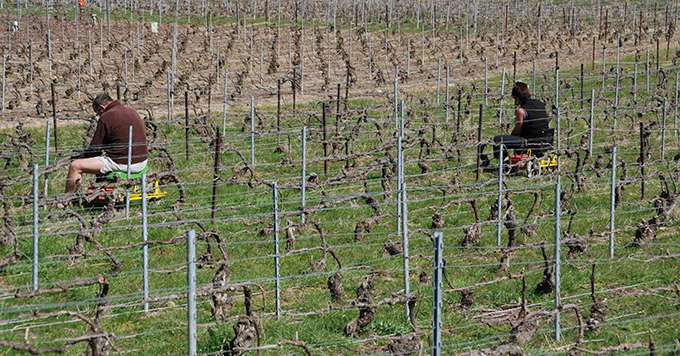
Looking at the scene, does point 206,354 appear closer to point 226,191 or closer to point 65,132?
point 226,191

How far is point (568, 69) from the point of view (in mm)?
27781

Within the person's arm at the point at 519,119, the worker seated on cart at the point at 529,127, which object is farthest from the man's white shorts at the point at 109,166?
the person's arm at the point at 519,119

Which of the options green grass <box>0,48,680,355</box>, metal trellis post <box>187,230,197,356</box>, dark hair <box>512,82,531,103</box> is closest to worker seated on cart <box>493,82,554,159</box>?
dark hair <box>512,82,531,103</box>

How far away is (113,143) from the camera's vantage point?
12070 mm

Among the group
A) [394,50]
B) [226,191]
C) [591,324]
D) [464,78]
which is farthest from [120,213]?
[394,50]

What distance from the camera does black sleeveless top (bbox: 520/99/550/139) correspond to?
1412 centimetres

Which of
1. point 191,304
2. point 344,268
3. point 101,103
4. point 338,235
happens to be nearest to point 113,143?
point 101,103

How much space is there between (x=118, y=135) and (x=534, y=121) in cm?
565

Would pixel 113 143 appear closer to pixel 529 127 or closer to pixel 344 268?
pixel 344 268

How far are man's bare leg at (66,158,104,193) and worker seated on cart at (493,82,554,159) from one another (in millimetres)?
5435

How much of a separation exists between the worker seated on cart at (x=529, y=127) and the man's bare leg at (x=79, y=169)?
17.8 ft


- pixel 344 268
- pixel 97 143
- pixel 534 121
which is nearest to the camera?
pixel 344 268

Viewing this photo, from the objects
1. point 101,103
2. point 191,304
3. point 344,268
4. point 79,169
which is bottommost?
point 344,268

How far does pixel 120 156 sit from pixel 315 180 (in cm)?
242
